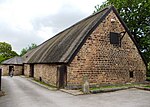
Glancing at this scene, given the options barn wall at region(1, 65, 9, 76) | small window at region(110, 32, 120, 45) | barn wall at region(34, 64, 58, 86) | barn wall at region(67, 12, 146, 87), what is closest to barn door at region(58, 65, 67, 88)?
barn wall at region(67, 12, 146, 87)

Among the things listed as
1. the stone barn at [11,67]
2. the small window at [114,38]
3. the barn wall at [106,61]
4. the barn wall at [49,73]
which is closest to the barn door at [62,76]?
the barn wall at [106,61]

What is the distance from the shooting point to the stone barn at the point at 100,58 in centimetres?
1560

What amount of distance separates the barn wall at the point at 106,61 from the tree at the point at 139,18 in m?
6.21

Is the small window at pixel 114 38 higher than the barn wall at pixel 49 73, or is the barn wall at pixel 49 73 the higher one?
the small window at pixel 114 38

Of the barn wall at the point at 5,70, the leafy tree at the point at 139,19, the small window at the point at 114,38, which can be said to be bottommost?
the barn wall at the point at 5,70

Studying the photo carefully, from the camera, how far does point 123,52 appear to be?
18.3 metres

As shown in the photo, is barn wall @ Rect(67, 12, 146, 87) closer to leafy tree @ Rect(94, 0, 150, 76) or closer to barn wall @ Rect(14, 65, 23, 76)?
leafy tree @ Rect(94, 0, 150, 76)

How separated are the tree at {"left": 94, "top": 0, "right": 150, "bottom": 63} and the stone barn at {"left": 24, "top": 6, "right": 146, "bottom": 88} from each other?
615cm

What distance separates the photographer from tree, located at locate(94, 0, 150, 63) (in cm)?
2481

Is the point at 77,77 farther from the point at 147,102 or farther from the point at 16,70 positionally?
the point at 16,70

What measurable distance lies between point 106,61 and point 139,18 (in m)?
11.2

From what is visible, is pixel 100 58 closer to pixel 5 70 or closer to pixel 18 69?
pixel 18 69

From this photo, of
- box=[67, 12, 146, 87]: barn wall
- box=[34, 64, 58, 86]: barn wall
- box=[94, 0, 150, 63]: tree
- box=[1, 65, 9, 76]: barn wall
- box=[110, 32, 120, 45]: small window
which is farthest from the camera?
→ box=[1, 65, 9, 76]: barn wall

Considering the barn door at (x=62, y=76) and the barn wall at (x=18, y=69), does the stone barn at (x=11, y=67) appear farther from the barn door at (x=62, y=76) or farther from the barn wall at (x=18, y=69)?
the barn door at (x=62, y=76)
